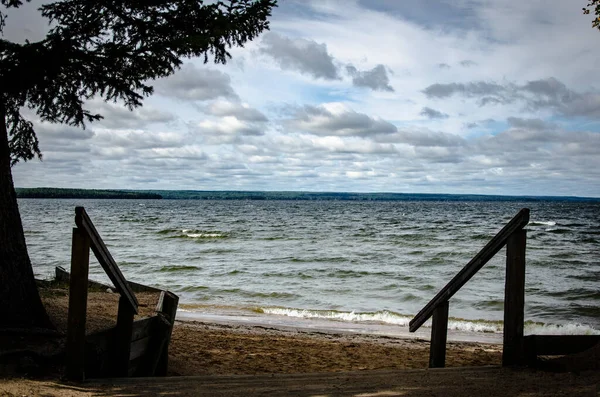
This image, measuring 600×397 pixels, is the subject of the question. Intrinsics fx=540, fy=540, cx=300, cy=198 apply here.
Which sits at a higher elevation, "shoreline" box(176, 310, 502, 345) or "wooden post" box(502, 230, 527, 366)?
"wooden post" box(502, 230, 527, 366)

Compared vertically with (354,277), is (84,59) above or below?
above

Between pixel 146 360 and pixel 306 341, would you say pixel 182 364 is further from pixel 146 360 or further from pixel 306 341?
pixel 306 341

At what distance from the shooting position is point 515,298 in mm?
4980

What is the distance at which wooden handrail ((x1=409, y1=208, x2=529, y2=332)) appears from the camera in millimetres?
4859

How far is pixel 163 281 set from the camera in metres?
18.5

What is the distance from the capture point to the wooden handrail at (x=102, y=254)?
4473mm

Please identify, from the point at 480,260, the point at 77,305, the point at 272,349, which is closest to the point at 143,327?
the point at 77,305

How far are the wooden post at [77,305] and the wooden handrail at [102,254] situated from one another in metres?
0.07

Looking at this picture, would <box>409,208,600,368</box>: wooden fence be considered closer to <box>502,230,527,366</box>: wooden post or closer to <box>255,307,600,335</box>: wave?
<box>502,230,527,366</box>: wooden post

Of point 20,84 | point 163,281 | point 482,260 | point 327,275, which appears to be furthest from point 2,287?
point 327,275

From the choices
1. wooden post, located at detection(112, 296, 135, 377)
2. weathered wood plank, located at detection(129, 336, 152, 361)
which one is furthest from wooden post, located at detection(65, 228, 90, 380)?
weathered wood plank, located at detection(129, 336, 152, 361)

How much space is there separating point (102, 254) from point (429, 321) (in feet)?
31.6

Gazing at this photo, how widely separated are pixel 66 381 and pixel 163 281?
46.3ft

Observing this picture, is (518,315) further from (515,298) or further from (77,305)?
(77,305)
